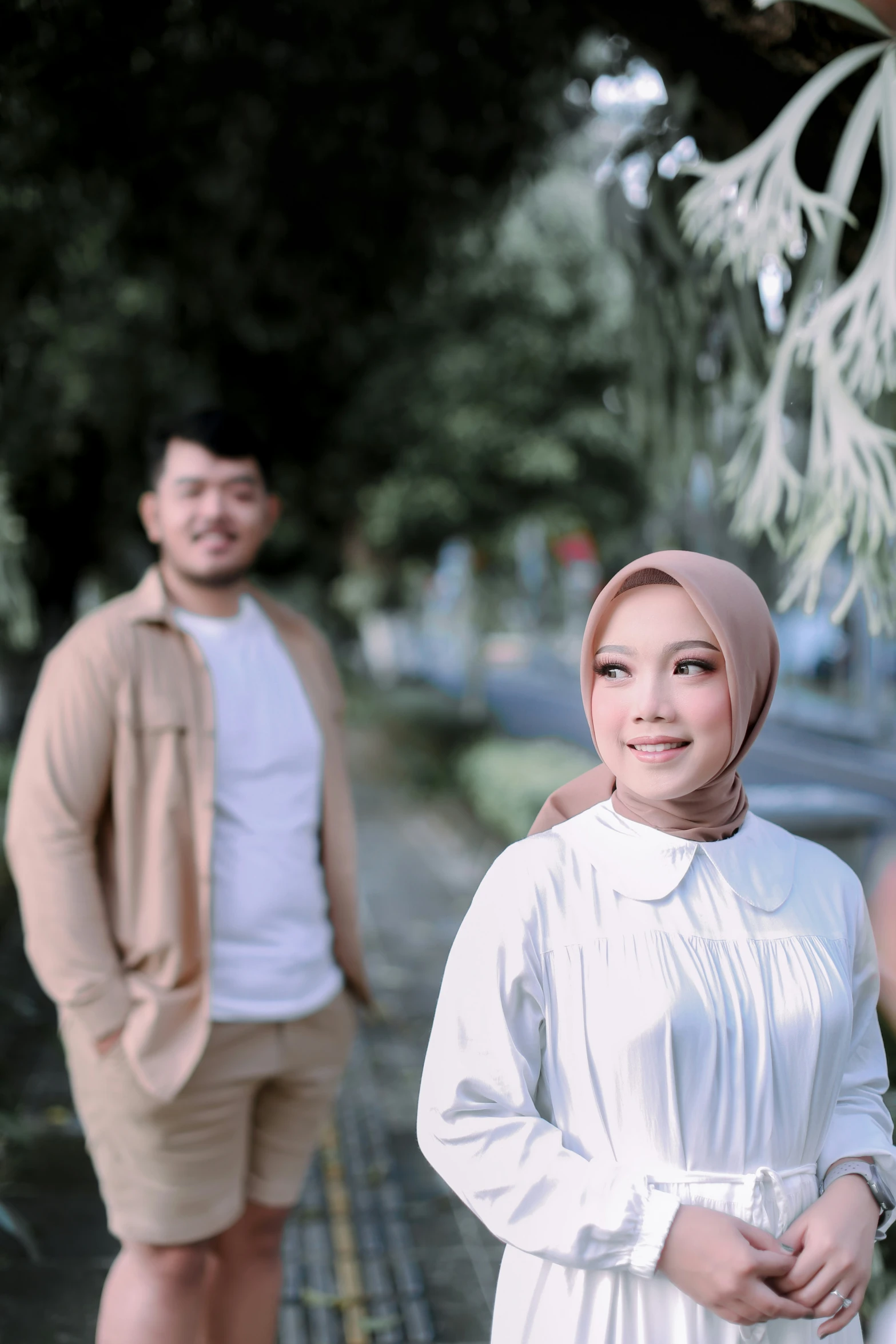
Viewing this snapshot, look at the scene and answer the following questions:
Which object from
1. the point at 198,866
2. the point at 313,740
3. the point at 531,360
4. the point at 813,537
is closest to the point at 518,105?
the point at 813,537

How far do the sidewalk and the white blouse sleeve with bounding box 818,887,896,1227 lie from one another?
2.05 meters

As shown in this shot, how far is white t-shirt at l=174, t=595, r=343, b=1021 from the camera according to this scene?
2568mm

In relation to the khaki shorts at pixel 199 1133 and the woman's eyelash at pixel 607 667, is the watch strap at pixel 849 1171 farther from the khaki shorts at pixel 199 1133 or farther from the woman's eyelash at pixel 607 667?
the khaki shorts at pixel 199 1133

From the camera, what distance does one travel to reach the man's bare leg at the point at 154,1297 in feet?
7.86

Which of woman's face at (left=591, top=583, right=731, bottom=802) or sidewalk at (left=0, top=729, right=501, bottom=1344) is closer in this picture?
woman's face at (left=591, top=583, right=731, bottom=802)

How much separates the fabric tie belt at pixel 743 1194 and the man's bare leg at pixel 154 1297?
1451mm

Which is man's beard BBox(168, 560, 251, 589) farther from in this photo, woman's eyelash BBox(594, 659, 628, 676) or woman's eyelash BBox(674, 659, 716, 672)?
woman's eyelash BBox(674, 659, 716, 672)

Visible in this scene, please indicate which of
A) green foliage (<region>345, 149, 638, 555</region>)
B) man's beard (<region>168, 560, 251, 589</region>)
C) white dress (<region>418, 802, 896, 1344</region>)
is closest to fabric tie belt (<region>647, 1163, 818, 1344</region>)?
white dress (<region>418, 802, 896, 1344</region>)

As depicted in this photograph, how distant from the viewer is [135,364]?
27.7 ft

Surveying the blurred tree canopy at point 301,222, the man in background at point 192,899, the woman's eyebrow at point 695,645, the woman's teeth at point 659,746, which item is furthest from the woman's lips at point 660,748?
the blurred tree canopy at point 301,222

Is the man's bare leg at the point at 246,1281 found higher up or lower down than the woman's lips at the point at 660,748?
lower down

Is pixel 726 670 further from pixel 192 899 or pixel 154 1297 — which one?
pixel 154 1297

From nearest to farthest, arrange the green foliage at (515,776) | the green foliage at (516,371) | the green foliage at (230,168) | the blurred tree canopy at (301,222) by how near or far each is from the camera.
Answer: the blurred tree canopy at (301,222) < the green foliage at (230,168) < the green foliage at (515,776) < the green foliage at (516,371)

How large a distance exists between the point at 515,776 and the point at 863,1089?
6.69 metres
